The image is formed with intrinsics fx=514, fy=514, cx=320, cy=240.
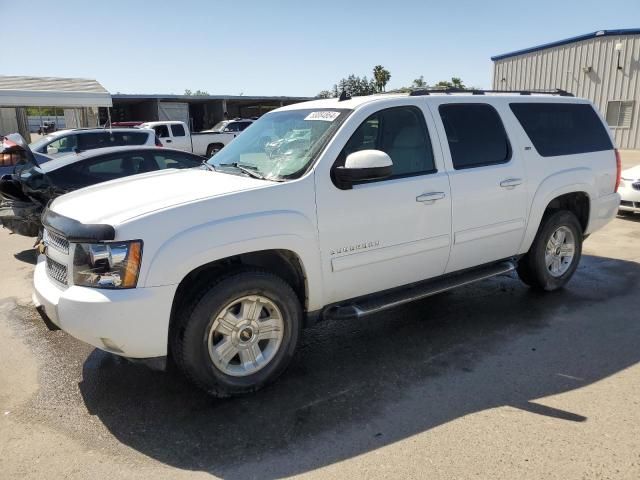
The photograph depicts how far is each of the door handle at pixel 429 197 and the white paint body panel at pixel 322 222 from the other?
0.03m

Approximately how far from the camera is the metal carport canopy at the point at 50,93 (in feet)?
60.8

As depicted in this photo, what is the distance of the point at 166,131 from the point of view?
20.5m

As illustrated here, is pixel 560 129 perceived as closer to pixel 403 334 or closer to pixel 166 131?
pixel 403 334

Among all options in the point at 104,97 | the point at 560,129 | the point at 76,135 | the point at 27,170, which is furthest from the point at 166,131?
the point at 560,129

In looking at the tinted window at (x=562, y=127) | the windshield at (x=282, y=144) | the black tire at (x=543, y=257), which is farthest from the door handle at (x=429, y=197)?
the black tire at (x=543, y=257)

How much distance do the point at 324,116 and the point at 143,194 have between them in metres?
1.47

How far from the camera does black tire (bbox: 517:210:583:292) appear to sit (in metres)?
5.04

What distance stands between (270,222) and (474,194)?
6.19 ft

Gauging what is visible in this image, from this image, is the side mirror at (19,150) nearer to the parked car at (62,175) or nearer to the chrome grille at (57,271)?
the parked car at (62,175)

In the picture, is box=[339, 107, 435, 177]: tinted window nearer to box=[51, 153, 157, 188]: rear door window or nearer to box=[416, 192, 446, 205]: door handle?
box=[416, 192, 446, 205]: door handle

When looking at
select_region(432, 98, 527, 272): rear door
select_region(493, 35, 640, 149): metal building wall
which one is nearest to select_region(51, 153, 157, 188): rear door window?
select_region(432, 98, 527, 272): rear door

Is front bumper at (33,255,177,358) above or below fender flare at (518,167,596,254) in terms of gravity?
below

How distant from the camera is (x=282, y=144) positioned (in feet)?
13.1

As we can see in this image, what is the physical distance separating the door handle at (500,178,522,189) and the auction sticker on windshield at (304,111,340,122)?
1.63 meters
